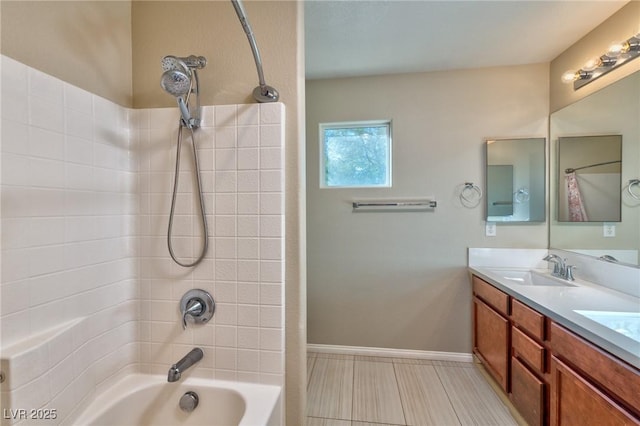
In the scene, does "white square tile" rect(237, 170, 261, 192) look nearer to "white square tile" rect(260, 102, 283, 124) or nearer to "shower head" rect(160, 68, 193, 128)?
"white square tile" rect(260, 102, 283, 124)

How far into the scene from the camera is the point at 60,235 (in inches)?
37.8

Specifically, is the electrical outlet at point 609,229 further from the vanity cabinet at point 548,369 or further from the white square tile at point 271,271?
the white square tile at point 271,271

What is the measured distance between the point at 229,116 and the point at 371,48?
140 centimetres

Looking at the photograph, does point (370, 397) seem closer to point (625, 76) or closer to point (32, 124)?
point (32, 124)

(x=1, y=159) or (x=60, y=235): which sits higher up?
(x=1, y=159)

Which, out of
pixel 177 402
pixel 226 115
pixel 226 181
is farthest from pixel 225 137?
pixel 177 402

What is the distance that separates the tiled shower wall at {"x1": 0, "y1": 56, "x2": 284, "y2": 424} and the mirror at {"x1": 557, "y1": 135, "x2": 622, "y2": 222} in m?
2.12

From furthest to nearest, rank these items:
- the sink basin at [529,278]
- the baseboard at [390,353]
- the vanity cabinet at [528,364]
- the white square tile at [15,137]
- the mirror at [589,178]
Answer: the baseboard at [390,353] < the sink basin at [529,278] < the mirror at [589,178] < the vanity cabinet at [528,364] < the white square tile at [15,137]

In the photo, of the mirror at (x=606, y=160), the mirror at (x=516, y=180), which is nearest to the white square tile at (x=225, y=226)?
the mirror at (x=516, y=180)

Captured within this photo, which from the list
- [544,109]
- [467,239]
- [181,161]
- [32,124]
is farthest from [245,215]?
[544,109]

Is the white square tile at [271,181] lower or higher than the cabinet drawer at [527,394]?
higher

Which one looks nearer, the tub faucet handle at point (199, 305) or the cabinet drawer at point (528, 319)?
the tub faucet handle at point (199, 305)

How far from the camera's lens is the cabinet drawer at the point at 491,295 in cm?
175

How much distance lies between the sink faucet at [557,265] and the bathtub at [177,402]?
7.01 ft
